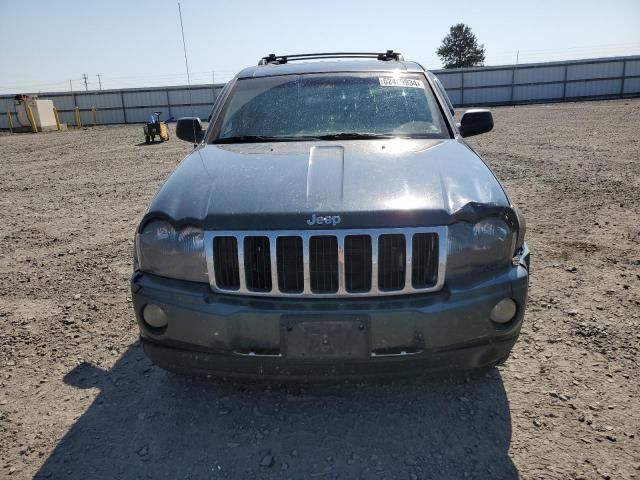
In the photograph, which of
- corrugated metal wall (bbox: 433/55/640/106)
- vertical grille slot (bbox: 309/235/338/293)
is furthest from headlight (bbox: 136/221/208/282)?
corrugated metal wall (bbox: 433/55/640/106)

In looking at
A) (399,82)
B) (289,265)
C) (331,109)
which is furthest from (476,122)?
(289,265)

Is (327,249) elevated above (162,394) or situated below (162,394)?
above

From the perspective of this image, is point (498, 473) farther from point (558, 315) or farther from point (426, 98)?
point (426, 98)

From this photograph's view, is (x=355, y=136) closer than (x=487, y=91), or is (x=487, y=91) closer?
(x=355, y=136)

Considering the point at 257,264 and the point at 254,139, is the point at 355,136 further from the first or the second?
the point at 257,264

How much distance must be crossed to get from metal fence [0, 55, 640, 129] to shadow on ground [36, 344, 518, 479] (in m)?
30.2

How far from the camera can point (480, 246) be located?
7.52 feet

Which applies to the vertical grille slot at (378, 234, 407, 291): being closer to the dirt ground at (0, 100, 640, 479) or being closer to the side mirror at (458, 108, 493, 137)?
the dirt ground at (0, 100, 640, 479)

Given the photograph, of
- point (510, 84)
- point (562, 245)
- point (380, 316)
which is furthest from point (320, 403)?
point (510, 84)

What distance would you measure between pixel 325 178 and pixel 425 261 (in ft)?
2.18

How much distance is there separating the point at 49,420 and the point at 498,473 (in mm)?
2207

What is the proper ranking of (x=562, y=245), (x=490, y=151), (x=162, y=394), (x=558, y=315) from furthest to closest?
(x=490, y=151) < (x=562, y=245) < (x=558, y=315) < (x=162, y=394)

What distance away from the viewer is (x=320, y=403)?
8.77 ft

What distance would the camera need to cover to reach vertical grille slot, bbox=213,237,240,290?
7.46ft
